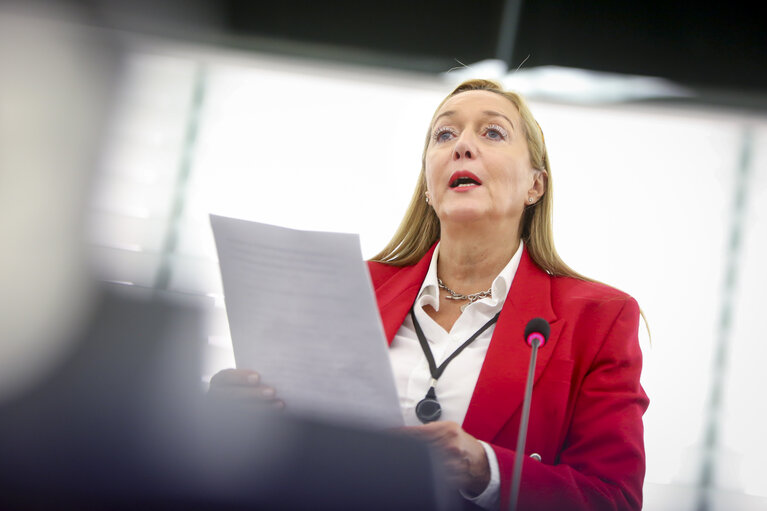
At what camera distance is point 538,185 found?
164 cm

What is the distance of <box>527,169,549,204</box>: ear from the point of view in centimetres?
162

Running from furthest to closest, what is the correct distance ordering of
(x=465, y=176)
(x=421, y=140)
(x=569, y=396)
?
1. (x=421, y=140)
2. (x=465, y=176)
3. (x=569, y=396)

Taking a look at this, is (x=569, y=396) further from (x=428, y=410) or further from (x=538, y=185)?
(x=538, y=185)

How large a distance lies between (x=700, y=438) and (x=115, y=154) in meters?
3.69

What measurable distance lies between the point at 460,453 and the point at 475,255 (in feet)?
2.30

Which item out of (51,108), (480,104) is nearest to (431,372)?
(480,104)

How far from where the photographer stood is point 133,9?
4234 millimetres

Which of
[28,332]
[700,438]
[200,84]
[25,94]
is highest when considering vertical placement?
[200,84]

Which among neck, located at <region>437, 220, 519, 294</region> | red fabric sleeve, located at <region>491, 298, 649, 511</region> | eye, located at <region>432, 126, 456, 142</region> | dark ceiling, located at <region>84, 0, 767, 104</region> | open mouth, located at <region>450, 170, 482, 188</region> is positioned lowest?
red fabric sleeve, located at <region>491, 298, 649, 511</region>

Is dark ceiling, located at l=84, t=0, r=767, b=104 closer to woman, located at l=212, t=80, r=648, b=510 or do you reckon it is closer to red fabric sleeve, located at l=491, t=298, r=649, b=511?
woman, located at l=212, t=80, r=648, b=510

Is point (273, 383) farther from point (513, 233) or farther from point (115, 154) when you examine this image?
point (115, 154)

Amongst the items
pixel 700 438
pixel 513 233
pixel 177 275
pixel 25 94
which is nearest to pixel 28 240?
pixel 513 233

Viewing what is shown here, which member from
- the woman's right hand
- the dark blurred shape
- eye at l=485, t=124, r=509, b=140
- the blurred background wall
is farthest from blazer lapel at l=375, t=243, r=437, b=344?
the blurred background wall

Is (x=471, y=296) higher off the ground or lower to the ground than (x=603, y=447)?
higher
